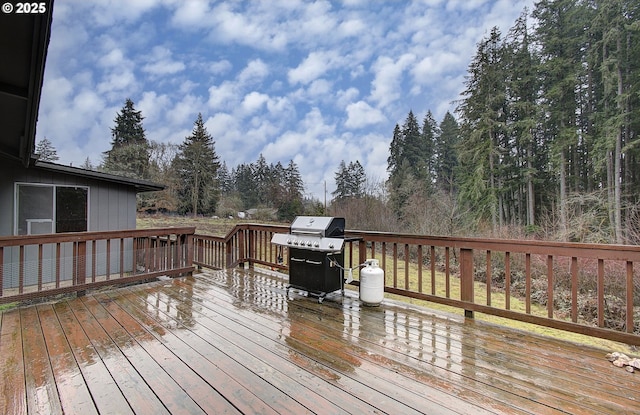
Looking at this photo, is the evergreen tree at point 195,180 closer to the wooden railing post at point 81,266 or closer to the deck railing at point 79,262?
the deck railing at point 79,262

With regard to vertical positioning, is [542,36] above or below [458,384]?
above

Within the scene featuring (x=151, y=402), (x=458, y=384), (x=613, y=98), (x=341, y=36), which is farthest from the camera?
(x=613, y=98)

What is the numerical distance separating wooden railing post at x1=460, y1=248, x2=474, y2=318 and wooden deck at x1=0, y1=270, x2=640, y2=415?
232mm

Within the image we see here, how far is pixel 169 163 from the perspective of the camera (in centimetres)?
1833

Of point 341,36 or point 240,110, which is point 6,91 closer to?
point 341,36

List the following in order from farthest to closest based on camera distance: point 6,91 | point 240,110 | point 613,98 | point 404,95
→ point 240,110, point 404,95, point 613,98, point 6,91

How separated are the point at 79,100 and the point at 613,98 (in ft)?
74.3

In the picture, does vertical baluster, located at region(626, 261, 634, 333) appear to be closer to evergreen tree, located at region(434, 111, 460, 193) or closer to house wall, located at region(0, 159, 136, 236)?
house wall, located at region(0, 159, 136, 236)

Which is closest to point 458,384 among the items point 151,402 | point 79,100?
point 151,402

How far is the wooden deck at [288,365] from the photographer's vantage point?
1.66 metres

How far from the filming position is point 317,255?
3.64 metres

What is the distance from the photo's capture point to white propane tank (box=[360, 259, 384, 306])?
11.1ft

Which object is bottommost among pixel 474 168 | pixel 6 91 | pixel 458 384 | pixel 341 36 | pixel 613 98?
pixel 458 384

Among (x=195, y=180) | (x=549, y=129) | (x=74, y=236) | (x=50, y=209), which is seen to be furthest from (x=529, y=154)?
(x=195, y=180)
